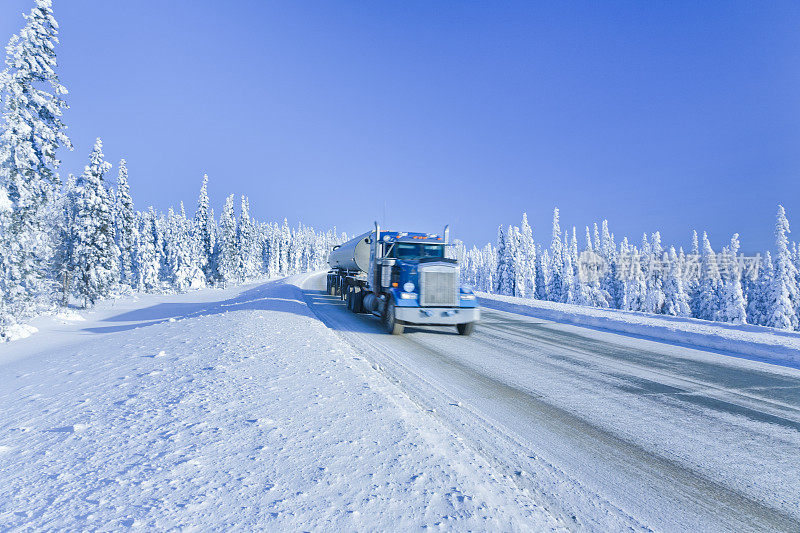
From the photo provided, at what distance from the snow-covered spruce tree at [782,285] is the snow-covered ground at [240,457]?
51642 mm

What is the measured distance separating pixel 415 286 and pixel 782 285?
1904 inches

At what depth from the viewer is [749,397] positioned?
6.21 metres

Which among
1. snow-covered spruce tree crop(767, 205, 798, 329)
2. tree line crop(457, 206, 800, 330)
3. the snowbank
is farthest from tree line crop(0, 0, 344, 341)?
snow-covered spruce tree crop(767, 205, 798, 329)

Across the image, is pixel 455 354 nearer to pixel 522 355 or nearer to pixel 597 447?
pixel 522 355

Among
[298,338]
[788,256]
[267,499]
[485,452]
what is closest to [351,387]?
[485,452]

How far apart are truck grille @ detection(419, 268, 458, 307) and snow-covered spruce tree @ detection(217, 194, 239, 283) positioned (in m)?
51.4

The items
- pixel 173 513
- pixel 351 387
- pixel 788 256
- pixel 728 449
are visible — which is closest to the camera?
pixel 173 513

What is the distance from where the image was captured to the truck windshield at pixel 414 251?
13508 mm

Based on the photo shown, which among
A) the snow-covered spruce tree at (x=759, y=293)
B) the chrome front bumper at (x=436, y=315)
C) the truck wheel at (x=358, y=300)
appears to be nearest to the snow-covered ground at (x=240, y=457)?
the chrome front bumper at (x=436, y=315)

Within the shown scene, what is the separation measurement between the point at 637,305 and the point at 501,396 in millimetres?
62976

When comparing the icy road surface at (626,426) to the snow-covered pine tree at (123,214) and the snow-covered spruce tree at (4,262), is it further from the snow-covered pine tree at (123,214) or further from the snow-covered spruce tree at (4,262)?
Answer: the snow-covered pine tree at (123,214)

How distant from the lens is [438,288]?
11695mm

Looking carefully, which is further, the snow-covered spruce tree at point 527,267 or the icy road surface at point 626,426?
the snow-covered spruce tree at point 527,267

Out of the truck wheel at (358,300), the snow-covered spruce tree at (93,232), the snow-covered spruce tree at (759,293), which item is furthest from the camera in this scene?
the snow-covered spruce tree at (759,293)
